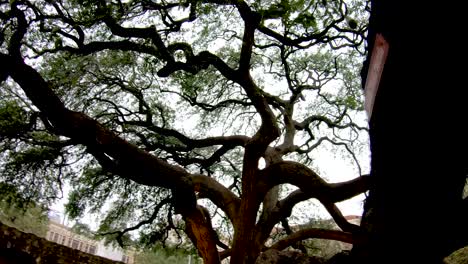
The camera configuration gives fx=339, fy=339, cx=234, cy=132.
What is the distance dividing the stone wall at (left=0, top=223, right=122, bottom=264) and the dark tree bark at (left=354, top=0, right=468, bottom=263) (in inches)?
224

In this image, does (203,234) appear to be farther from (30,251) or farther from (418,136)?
(418,136)

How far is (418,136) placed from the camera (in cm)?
196

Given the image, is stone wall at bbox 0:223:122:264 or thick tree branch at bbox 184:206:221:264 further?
thick tree branch at bbox 184:206:221:264

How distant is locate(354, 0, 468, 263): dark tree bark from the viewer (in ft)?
5.47

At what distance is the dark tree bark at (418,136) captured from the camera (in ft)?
5.47

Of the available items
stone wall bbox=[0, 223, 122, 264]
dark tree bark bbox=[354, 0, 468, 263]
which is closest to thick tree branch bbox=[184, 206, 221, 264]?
stone wall bbox=[0, 223, 122, 264]

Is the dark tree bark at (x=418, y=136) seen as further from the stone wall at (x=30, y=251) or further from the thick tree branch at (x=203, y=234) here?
the stone wall at (x=30, y=251)

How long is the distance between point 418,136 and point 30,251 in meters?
6.46

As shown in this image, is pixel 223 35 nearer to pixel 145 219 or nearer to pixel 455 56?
pixel 145 219

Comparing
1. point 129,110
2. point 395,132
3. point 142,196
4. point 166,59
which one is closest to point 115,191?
point 142,196

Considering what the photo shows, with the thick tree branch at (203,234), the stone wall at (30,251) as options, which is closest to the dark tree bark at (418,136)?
the thick tree branch at (203,234)

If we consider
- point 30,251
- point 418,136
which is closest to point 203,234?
point 30,251

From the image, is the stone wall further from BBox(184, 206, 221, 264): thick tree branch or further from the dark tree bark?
the dark tree bark

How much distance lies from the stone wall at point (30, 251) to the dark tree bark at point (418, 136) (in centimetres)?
570
